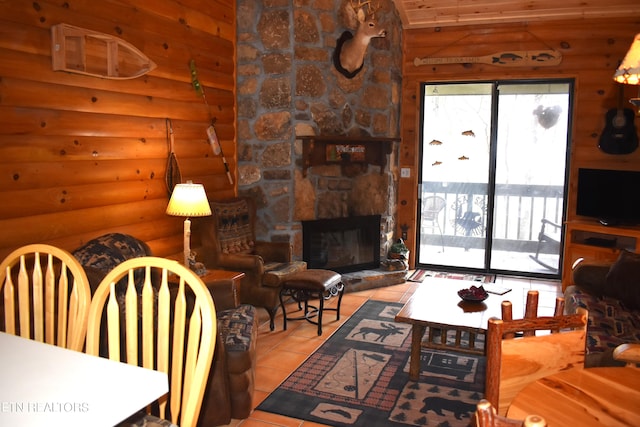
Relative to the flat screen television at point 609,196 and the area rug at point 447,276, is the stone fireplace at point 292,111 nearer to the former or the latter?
the area rug at point 447,276

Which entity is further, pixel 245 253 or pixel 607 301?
pixel 245 253

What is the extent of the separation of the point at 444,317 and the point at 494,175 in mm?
3376

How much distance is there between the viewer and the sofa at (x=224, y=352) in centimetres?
274

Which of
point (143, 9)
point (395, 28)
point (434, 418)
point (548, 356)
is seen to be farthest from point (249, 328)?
point (395, 28)

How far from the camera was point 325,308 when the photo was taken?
4832 mm

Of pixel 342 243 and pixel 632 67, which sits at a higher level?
pixel 632 67

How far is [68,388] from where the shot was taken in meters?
Answer: 1.30

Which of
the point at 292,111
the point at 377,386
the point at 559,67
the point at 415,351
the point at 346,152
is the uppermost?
the point at 559,67

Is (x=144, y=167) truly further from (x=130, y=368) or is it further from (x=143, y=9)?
(x=130, y=368)

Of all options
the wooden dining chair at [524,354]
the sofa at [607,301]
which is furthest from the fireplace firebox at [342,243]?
the wooden dining chair at [524,354]

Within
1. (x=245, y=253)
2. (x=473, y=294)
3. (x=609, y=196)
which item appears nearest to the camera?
(x=473, y=294)

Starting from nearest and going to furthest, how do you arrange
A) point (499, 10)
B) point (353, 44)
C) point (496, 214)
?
point (353, 44), point (499, 10), point (496, 214)

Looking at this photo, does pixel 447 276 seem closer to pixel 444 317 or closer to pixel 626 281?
pixel 626 281

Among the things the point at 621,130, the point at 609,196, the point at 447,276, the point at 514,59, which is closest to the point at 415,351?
the point at 447,276
